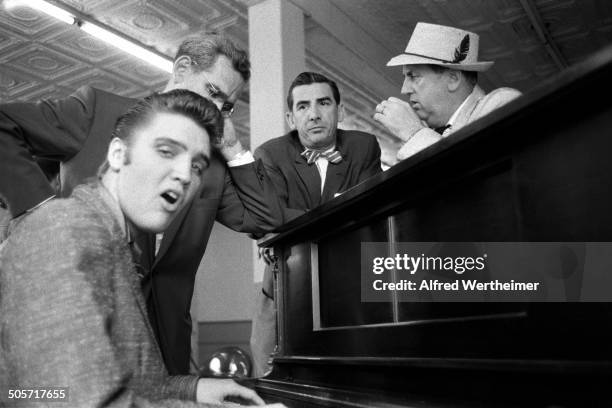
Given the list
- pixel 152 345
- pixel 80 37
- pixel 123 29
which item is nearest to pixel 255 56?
pixel 123 29

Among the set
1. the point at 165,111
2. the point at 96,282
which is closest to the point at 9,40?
the point at 165,111

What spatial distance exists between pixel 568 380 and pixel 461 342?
0.30m

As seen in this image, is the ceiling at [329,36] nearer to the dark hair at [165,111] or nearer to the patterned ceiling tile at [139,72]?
the patterned ceiling tile at [139,72]

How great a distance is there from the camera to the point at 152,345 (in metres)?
1.31

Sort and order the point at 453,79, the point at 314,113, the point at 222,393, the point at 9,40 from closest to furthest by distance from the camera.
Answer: the point at 222,393 → the point at 453,79 → the point at 314,113 → the point at 9,40

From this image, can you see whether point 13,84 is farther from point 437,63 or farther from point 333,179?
point 437,63

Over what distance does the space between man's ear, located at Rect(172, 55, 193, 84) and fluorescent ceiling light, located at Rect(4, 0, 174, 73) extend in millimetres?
4237

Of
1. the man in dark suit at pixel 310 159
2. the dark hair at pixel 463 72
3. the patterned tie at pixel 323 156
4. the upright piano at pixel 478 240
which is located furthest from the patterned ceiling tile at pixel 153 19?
the upright piano at pixel 478 240

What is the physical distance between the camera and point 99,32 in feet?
21.4

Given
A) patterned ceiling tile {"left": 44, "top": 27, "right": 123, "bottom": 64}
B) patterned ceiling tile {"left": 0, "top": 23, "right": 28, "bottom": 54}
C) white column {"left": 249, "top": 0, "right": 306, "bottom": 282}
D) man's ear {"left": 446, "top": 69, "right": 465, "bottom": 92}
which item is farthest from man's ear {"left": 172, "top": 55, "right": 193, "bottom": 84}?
patterned ceiling tile {"left": 0, "top": 23, "right": 28, "bottom": 54}

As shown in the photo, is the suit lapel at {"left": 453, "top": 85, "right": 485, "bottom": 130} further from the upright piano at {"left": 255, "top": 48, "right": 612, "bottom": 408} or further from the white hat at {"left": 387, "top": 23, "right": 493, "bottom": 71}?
the upright piano at {"left": 255, "top": 48, "right": 612, "bottom": 408}

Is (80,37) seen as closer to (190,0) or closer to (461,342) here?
(190,0)

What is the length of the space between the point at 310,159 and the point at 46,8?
15.4ft

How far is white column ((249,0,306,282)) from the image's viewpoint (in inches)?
225
